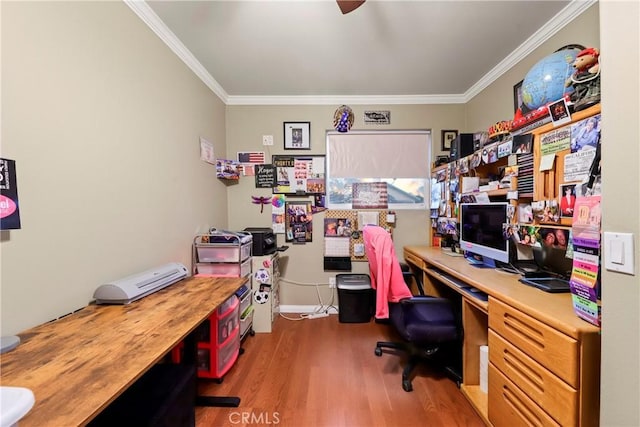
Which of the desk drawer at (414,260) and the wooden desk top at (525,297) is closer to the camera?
the wooden desk top at (525,297)

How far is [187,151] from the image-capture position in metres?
2.16

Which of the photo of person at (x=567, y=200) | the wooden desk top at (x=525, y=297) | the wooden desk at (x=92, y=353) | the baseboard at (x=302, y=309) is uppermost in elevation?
the photo of person at (x=567, y=200)

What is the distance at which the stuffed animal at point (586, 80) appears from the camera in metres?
1.17

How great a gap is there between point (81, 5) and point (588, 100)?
2.50 meters

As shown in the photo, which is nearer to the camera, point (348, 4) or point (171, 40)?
point (348, 4)

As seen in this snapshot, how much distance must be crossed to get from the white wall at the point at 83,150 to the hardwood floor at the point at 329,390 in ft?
3.50

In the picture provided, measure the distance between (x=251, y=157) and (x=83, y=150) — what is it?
1.84 meters

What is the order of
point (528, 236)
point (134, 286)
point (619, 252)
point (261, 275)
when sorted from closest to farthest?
point (619, 252)
point (134, 286)
point (528, 236)
point (261, 275)

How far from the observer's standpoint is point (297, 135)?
9.81 feet

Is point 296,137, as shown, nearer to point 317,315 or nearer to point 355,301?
point 355,301

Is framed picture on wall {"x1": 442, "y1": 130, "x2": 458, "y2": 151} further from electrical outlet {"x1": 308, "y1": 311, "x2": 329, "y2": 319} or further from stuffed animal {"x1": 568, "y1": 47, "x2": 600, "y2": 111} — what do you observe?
electrical outlet {"x1": 308, "y1": 311, "x2": 329, "y2": 319}

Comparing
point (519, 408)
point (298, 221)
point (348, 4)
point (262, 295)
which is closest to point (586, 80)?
point (348, 4)

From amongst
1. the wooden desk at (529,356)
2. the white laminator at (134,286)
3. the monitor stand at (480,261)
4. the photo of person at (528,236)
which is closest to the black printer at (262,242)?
the white laminator at (134,286)

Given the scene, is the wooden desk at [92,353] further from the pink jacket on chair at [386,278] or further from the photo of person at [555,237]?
the photo of person at [555,237]
